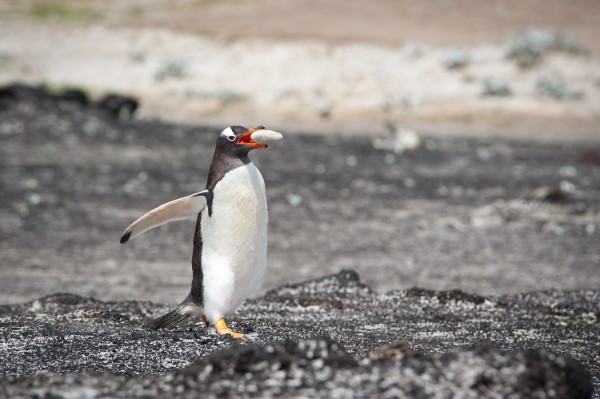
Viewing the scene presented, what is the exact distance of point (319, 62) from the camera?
90.8 ft

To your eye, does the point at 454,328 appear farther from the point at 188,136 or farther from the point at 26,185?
the point at 188,136

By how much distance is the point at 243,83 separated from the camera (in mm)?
26531

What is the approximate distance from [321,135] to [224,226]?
48.9ft

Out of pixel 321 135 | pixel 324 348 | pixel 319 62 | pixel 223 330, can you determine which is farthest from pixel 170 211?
pixel 319 62

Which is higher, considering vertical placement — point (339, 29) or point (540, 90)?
point (339, 29)

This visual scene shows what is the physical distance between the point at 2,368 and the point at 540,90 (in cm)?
2128

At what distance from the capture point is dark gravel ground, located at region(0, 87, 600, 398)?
381 centimetres

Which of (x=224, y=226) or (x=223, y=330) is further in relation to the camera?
(x=224, y=226)

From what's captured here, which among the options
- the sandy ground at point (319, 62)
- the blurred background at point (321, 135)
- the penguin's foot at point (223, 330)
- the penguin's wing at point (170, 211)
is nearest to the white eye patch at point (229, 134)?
the penguin's wing at point (170, 211)

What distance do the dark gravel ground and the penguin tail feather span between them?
0.09 metres

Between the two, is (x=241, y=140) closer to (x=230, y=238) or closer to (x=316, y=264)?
(x=230, y=238)

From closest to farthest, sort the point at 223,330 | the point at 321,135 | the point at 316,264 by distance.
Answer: the point at 223,330
the point at 316,264
the point at 321,135

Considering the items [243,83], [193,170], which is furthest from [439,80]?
[193,170]

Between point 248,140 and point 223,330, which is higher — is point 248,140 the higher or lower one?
the higher one
